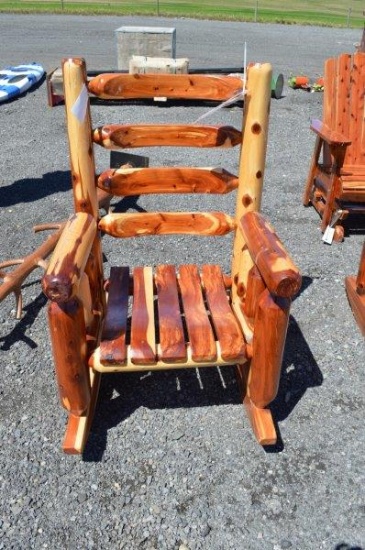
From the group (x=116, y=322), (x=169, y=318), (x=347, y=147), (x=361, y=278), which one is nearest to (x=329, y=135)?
(x=347, y=147)

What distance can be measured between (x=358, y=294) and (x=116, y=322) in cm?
160

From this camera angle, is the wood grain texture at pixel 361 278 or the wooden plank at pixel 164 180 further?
the wood grain texture at pixel 361 278

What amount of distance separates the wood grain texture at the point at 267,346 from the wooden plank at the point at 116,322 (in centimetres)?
51

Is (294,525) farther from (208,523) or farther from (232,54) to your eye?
(232,54)

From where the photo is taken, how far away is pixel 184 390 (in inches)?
96.4

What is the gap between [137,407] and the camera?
235 centimetres

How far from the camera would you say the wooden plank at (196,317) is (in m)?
1.89

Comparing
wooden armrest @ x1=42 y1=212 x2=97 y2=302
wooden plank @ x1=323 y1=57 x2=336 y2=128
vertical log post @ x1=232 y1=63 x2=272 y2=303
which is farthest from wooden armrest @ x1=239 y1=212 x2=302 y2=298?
wooden plank @ x1=323 y1=57 x2=336 y2=128

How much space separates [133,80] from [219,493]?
169 cm

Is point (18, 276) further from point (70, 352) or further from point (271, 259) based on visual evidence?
point (271, 259)

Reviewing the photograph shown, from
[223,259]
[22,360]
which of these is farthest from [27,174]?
[22,360]

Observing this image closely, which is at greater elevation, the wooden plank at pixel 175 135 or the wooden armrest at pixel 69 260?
the wooden plank at pixel 175 135

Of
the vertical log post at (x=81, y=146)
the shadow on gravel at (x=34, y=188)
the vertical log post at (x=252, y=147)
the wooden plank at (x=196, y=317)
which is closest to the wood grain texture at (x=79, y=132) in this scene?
the vertical log post at (x=81, y=146)

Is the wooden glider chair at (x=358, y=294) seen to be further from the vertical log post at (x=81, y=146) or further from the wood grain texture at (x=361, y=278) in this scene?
the vertical log post at (x=81, y=146)
